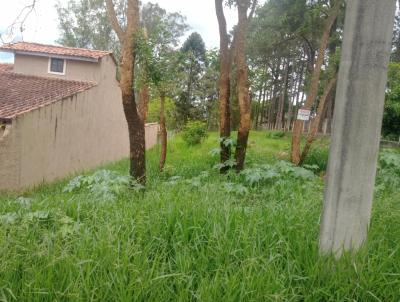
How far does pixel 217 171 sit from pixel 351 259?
6.13 metres

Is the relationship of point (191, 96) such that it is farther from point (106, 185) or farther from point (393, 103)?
point (106, 185)

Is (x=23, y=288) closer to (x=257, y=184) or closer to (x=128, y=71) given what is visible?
(x=257, y=184)

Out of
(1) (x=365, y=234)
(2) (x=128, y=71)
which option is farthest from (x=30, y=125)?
(1) (x=365, y=234)

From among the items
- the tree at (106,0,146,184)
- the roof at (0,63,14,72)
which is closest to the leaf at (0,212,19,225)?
the tree at (106,0,146,184)

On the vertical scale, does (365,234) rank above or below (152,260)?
above

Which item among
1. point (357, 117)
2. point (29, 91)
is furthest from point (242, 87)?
point (29, 91)

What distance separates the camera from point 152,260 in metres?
2.56

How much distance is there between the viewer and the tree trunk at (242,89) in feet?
27.2

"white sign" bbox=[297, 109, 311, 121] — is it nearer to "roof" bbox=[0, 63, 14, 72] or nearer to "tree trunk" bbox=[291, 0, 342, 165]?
"tree trunk" bbox=[291, 0, 342, 165]

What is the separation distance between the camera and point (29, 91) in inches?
656

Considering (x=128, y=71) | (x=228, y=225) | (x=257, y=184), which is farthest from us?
(x=128, y=71)

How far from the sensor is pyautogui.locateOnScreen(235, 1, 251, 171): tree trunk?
8.28 metres

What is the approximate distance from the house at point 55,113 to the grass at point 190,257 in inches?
436

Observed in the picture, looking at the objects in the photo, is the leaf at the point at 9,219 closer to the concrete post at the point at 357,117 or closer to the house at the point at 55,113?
the concrete post at the point at 357,117
